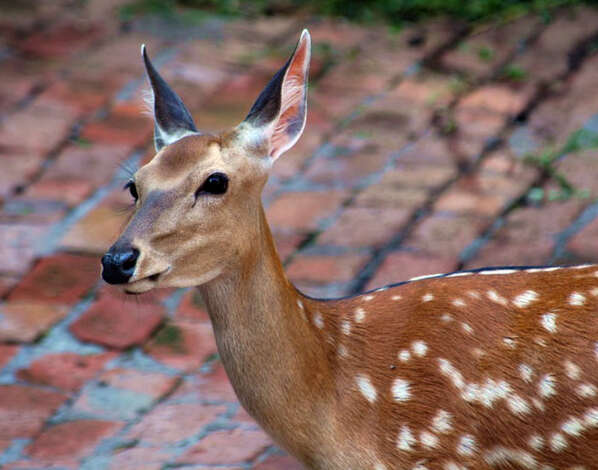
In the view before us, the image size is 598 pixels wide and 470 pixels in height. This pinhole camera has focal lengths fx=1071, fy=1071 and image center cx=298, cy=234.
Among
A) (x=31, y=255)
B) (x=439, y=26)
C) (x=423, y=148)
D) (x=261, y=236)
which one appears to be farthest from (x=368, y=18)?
(x=261, y=236)

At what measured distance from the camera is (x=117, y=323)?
4.45 meters

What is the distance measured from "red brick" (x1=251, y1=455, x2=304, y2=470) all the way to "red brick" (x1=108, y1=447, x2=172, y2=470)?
331 mm

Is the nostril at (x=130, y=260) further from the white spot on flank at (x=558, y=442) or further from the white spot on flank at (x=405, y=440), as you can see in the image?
the white spot on flank at (x=558, y=442)

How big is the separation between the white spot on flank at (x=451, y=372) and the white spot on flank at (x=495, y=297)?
0.78ft

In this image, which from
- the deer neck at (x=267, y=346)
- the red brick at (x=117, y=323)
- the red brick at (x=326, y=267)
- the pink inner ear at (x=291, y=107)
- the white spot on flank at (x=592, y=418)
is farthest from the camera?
the red brick at (x=326, y=267)

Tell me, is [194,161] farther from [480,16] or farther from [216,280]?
[480,16]

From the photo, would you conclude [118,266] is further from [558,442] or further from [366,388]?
[558,442]

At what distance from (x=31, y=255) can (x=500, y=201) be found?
7.08ft

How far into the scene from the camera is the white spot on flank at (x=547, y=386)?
9.80ft

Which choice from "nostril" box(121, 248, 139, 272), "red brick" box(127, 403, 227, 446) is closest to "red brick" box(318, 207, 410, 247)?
"red brick" box(127, 403, 227, 446)

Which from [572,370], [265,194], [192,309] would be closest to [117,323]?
[192,309]

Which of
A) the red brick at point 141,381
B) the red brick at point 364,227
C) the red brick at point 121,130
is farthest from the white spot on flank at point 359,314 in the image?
the red brick at point 121,130

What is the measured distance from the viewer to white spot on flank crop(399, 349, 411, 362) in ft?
10.3

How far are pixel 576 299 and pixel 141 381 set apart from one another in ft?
5.83
